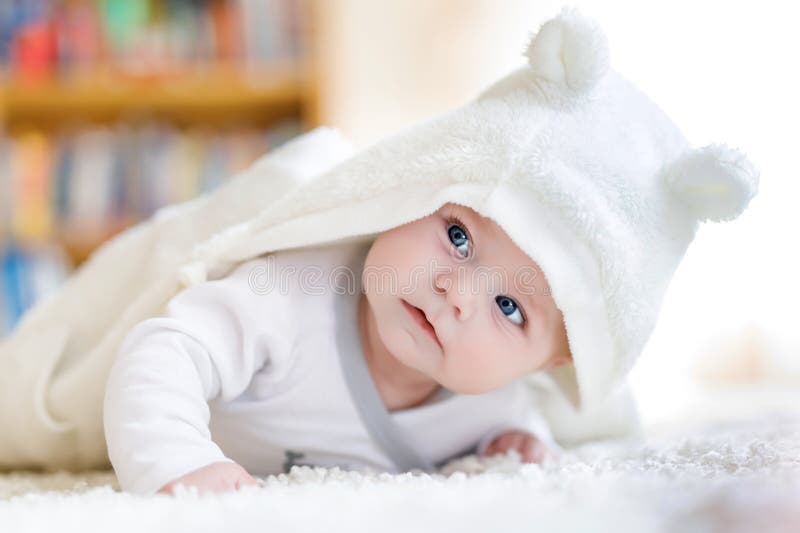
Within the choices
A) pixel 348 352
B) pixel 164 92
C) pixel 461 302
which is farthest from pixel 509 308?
pixel 164 92

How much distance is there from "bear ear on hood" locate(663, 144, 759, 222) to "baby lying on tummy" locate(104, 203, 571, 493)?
16cm

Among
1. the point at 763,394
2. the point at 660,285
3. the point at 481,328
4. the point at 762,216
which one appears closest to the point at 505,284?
the point at 481,328

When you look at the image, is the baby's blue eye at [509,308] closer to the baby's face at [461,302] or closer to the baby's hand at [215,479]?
the baby's face at [461,302]

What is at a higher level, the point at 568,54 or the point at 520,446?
the point at 568,54

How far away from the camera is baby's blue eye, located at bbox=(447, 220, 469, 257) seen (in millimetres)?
886

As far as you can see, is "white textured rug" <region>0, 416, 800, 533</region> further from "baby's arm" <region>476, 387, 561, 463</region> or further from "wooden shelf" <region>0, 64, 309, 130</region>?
"wooden shelf" <region>0, 64, 309, 130</region>

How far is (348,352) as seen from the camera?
0.96 m

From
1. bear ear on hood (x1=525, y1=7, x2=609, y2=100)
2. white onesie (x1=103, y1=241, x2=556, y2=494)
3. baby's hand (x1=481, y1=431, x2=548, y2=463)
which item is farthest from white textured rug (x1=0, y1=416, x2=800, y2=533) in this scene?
bear ear on hood (x1=525, y1=7, x2=609, y2=100)

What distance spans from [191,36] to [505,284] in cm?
189

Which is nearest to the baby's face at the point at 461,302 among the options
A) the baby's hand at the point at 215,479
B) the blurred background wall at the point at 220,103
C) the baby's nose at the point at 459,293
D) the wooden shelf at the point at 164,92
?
the baby's nose at the point at 459,293

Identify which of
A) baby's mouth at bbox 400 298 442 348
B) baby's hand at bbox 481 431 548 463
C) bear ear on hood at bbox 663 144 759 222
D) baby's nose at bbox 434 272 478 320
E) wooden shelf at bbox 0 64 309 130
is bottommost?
baby's hand at bbox 481 431 548 463

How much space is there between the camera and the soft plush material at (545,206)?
85cm

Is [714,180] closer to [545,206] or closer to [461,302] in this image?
[545,206]

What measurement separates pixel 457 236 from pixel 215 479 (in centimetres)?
33
